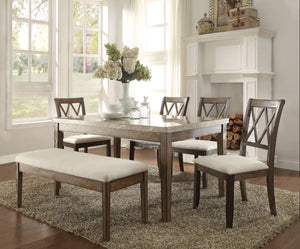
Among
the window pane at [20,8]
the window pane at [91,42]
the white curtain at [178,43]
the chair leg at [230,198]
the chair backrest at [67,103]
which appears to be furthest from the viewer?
the window pane at [91,42]

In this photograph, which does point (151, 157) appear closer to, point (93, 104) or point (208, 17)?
point (93, 104)

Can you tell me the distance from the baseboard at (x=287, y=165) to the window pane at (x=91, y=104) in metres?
3.16

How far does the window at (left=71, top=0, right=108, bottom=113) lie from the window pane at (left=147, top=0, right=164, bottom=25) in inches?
30.4

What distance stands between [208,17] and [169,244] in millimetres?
3790

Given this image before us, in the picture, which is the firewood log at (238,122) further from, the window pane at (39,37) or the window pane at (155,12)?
the window pane at (39,37)

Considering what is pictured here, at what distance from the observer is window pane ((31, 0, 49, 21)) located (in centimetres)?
527

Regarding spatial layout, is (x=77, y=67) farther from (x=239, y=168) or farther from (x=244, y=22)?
(x=239, y=168)

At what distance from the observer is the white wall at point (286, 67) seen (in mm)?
4504

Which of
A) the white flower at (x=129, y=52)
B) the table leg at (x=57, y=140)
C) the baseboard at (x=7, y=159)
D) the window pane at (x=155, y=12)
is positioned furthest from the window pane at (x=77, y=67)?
the white flower at (x=129, y=52)

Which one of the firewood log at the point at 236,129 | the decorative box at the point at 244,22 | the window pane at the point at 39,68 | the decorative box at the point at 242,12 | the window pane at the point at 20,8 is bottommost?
the firewood log at the point at 236,129

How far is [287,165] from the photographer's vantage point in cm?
462

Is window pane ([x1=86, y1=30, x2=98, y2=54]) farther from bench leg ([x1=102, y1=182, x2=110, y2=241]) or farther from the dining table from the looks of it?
bench leg ([x1=102, y1=182, x2=110, y2=241])

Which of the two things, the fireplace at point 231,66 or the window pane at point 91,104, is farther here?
the window pane at point 91,104

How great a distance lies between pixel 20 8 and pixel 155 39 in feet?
6.96
